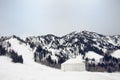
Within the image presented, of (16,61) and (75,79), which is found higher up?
(16,61)

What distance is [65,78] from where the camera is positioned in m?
73.9

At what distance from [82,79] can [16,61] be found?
8353cm

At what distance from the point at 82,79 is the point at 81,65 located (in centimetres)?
5644

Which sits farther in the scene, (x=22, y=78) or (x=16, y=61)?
(x=16, y=61)

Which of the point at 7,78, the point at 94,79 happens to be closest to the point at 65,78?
the point at 94,79

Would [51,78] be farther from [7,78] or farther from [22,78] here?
[7,78]

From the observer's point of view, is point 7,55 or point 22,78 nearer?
point 22,78

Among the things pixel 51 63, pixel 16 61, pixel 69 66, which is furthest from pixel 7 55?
pixel 69 66

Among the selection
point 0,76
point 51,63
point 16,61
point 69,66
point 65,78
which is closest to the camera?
point 0,76

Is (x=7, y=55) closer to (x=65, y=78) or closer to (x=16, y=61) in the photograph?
(x=16, y=61)

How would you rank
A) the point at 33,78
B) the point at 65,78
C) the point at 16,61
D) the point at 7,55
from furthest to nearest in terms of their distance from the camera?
the point at 7,55
the point at 16,61
the point at 65,78
the point at 33,78

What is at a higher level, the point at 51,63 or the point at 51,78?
the point at 51,63

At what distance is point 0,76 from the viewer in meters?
64.1

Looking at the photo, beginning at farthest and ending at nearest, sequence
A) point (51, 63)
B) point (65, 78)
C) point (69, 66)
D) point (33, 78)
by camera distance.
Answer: point (51, 63)
point (69, 66)
point (65, 78)
point (33, 78)
